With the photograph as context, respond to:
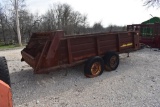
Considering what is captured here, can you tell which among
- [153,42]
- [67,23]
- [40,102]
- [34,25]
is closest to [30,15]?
[34,25]

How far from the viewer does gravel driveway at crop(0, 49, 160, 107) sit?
15.9 ft

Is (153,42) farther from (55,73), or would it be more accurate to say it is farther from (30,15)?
(30,15)

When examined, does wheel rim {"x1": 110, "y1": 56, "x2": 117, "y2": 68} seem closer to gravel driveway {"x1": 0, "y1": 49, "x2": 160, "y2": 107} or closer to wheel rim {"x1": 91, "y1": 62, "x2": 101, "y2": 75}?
gravel driveway {"x1": 0, "y1": 49, "x2": 160, "y2": 107}

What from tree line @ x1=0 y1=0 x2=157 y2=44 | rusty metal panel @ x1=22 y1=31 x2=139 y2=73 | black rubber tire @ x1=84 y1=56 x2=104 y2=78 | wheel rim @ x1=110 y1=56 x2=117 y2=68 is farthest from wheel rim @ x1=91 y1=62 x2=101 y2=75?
tree line @ x1=0 y1=0 x2=157 y2=44

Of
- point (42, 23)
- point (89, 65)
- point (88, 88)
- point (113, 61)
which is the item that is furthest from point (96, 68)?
point (42, 23)

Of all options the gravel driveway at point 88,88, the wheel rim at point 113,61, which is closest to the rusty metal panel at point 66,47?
the wheel rim at point 113,61

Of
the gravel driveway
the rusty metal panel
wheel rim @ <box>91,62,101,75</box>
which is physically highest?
the rusty metal panel

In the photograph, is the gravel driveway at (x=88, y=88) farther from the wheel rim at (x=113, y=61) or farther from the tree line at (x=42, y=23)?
the tree line at (x=42, y=23)

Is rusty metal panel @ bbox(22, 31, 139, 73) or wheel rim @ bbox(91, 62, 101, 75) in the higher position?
rusty metal panel @ bbox(22, 31, 139, 73)

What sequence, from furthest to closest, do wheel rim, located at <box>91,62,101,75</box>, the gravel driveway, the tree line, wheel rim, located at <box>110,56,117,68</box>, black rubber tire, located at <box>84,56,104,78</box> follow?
1. the tree line
2. wheel rim, located at <box>110,56,117,68</box>
3. wheel rim, located at <box>91,62,101,75</box>
4. black rubber tire, located at <box>84,56,104,78</box>
5. the gravel driveway

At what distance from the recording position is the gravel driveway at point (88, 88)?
4844 millimetres

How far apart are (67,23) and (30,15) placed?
21.7 ft

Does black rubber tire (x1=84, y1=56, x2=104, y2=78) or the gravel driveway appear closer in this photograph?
the gravel driveway

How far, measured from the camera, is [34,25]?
33.0 meters
